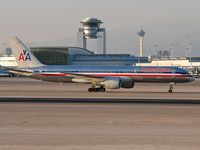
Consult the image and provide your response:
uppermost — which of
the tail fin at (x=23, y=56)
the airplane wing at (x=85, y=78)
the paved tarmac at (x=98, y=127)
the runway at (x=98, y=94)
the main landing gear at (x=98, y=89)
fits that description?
the tail fin at (x=23, y=56)

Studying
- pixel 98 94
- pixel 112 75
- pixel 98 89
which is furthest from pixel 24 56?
pixel 98 94

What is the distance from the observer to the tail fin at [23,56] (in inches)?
2837

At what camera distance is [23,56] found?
73.1 metres

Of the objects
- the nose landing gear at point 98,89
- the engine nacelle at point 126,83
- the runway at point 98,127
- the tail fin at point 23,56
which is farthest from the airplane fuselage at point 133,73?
the runway at point 98,127

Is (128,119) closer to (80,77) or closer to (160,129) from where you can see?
(160,129)

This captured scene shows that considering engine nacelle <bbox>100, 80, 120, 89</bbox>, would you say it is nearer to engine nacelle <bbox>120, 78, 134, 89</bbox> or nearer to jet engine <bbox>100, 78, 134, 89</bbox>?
jet engine <bbox>100, 78, 134, 89</bbox>

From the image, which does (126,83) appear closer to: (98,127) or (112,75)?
(112,75)

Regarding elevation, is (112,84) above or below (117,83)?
below

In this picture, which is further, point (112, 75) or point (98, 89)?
point (112, 75)

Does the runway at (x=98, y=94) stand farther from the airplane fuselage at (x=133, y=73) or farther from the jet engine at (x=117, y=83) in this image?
the airplane fuselage at (x=133, y=73)

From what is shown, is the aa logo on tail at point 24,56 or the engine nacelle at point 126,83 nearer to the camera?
the engine nacelle at point 126,83

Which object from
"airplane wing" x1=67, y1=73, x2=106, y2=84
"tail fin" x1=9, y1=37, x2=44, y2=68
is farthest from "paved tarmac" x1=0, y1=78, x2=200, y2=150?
"tail fin" x1=9, y1=37, x2=44, y2=68

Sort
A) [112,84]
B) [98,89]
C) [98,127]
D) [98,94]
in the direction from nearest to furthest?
[98,127], [98,94], [112,84], [98,89]

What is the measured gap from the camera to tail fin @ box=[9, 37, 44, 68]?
72.1m
